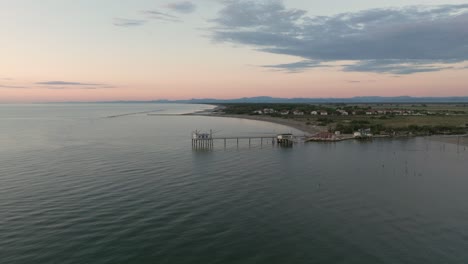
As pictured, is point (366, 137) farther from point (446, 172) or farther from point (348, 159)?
point (446, 172)

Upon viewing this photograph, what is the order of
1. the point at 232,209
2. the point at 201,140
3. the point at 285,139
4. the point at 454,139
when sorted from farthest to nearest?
the point at 454,139
the point at 285,139
the point at 201,140
the point at 232,209

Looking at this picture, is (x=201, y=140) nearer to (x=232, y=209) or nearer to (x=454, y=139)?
(x=232, y=209)

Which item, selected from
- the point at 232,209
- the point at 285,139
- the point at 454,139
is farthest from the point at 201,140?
the point at 454,139

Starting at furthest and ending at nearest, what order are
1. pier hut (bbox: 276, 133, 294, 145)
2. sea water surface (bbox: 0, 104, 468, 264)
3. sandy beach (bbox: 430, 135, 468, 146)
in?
sandy beach (bbox: 430, 135, 468, 146)
pier hut (bbox: 276, 133, 294, 145)
sea water surface (bbox: 0, 104, 468, 264)

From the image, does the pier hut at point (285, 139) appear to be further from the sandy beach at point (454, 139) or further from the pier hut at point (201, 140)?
the sandy beach at point (454, 139)

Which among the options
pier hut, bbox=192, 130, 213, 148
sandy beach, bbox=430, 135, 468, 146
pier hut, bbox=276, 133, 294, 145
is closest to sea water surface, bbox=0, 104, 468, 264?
→ pier hut, bbox=192, 130, 213, 148

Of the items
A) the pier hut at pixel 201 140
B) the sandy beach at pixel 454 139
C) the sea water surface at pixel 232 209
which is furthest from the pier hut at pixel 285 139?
the sandy beach at pixel 454 139

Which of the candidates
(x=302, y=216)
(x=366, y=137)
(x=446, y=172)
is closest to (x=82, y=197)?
(x=302, y=216)

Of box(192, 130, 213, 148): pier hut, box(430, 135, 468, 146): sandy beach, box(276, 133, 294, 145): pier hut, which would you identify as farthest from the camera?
box(430, 135, 468, 146): sandy beach

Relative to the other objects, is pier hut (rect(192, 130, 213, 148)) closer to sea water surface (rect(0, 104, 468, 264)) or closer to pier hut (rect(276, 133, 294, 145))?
sea water surface (rect(0, 104, 468, 264))
